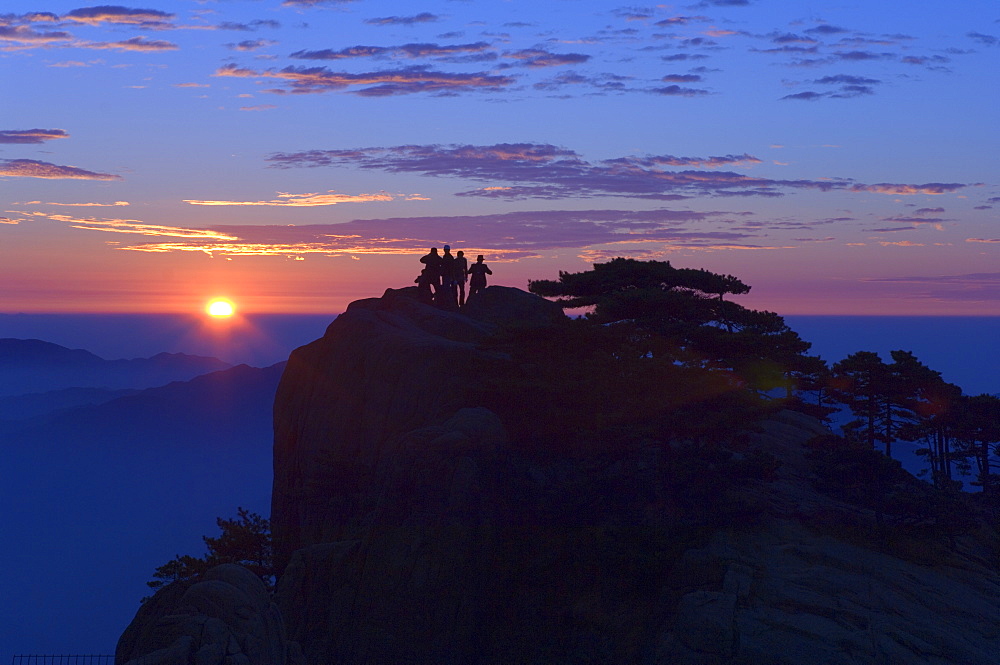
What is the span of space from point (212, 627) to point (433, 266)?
91.8ft

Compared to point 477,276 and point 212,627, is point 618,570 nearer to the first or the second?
point 212,627

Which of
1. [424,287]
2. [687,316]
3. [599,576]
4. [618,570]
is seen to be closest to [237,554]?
[424,287]

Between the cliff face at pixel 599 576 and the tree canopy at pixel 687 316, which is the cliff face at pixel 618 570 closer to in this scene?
the cliff face at pixel 599 576

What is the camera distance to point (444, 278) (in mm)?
41375

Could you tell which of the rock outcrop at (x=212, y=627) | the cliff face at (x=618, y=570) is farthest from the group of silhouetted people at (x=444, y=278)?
the rock outcrop at (x=212, y=627)

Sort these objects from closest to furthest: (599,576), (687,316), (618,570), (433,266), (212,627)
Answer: (212,627) → (618,570) → (599,576) → (687,316) → (433,266)

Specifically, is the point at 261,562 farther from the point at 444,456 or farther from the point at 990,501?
the point at 990,501

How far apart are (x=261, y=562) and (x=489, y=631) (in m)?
15.9

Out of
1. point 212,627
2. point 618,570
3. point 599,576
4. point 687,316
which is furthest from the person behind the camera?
point 687,316

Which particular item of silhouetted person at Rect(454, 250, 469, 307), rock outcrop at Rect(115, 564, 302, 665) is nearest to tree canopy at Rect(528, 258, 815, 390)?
silhouetted person at Rect(454, 250, 469, 307)

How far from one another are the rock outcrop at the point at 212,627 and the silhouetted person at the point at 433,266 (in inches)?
991

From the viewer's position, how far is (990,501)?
1352 inches

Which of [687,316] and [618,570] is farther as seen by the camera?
[687,316]

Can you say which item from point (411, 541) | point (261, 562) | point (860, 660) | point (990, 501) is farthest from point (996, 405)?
point (261, 562)
